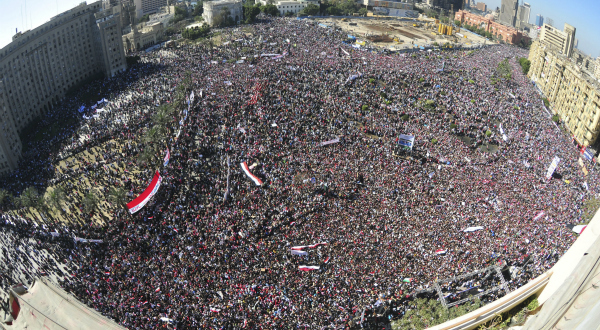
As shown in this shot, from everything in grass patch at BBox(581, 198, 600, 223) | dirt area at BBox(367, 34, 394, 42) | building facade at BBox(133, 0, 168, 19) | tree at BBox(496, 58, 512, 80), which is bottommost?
grass patch at BBox(581, 198, 600, 223)

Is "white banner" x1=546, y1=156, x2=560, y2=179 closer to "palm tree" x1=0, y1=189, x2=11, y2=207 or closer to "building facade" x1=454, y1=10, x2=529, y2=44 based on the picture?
"palm tree" x1=0, y1=189, x2=11, y2=207

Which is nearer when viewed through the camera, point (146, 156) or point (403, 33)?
point (146, 156)

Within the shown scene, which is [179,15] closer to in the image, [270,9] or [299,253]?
[270,9]

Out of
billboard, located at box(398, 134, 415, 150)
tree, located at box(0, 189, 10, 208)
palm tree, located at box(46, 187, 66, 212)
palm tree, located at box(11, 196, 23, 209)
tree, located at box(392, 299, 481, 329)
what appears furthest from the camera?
billboard, located at box(398, 134, 415, 150)

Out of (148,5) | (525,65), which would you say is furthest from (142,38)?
(525,65)

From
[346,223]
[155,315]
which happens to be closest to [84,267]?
[155,315]

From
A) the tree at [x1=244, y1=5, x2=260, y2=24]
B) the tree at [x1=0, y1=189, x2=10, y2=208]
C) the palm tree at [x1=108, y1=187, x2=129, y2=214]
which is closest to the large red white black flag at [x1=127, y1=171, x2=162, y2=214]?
the palm tree at [x1=108, y1=187, x2=129, y2=214]

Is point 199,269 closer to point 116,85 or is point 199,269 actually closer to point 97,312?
point 97,312
